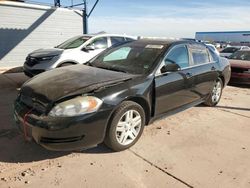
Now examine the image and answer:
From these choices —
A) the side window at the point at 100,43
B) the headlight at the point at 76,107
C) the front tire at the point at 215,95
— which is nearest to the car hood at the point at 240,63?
the front tire at the point at 215,95

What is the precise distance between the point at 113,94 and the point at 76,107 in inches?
21.3

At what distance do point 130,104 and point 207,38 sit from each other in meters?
81.0

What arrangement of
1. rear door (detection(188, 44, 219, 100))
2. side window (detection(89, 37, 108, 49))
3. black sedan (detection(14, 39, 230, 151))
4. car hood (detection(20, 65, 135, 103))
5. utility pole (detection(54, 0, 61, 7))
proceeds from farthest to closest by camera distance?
1. utility pole (detection(54, 0, 61, 7))
2. side window (detection(89, 37, 108, 49))
3. rear door (detection(188, 44, 219, 100))
4. car hood (detection(20, 65, 135, 103))
5. black sedan (detection(14, 39, 230, 151))

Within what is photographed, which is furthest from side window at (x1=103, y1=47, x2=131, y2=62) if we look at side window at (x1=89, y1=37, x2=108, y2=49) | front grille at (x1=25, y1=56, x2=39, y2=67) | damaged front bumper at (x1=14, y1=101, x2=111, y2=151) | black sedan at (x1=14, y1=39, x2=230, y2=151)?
side window at (x1=89, y1=37, x2=108, y2=49)

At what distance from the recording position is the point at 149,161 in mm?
3598

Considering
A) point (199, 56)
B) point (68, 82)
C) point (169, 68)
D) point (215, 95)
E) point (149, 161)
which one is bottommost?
point (149, 161)

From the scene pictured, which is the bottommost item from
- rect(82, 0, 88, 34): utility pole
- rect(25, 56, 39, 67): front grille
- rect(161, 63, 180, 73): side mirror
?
rect(25, 56, 39, 67): front grille

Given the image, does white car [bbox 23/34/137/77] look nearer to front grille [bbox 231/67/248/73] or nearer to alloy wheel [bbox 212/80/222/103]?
alloy wheel [bbox 212/80/222/103]

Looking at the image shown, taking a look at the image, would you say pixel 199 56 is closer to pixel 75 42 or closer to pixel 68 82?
pixel 68 82

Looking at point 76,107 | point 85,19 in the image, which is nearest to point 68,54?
point 76,107

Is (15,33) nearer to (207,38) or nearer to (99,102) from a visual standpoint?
(99,102)

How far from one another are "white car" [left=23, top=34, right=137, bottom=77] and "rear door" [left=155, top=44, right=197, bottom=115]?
8.86ft

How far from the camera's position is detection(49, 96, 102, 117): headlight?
3.22m

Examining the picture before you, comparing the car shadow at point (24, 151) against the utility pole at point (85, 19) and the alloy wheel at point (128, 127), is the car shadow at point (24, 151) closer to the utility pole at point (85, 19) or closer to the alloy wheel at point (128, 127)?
the alloy wheel at point (128, 127)
